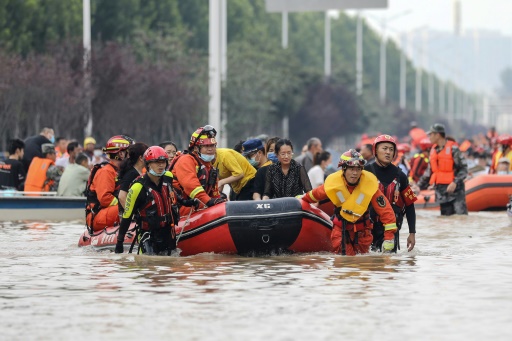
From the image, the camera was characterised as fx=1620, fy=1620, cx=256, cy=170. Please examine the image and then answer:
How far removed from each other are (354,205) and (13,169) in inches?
503

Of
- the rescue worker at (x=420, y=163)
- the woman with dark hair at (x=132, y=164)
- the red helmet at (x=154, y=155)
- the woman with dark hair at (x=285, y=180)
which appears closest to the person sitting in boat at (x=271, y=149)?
the woman with dark hair at (x=285, y=180)

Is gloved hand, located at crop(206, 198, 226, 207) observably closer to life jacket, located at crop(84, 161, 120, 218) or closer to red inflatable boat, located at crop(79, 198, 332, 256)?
red inflatable boat, located at crop(79, 198, 332, 256)

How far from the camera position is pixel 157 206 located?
1733cm

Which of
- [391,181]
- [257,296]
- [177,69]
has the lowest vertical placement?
[257,296]

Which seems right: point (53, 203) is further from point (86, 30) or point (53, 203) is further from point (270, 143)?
point (86, 30)

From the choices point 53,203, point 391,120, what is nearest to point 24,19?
point 53,203

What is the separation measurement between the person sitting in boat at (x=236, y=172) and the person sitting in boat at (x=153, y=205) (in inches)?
80.0

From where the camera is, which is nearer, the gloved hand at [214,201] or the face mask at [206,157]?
the gloved hand at [214,201]

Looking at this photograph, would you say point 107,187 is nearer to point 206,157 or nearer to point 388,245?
point 206,157

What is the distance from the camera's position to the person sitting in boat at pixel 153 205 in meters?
17.2

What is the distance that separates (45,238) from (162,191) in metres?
6.29

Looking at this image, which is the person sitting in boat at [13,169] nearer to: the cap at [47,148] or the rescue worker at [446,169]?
the cap at [47,148]

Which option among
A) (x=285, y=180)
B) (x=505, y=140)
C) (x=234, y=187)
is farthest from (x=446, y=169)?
(x=285, y=180)

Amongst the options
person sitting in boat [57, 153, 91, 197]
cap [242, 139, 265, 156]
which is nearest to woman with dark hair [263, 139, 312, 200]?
cap [242, 139, 265, 156]
